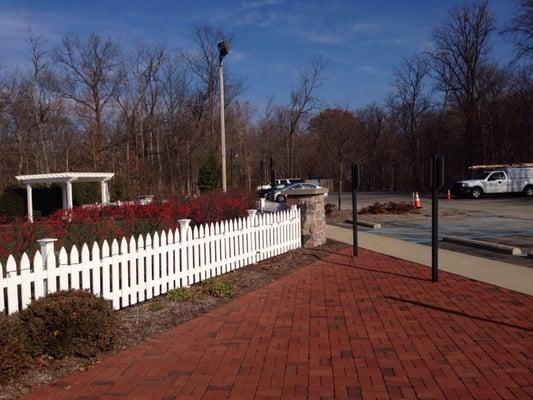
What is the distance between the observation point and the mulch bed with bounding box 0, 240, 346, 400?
442cm

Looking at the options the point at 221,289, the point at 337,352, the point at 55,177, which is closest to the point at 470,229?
the point at 221,289

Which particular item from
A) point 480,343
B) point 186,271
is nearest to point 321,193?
point 186,271

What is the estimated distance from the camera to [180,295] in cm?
710

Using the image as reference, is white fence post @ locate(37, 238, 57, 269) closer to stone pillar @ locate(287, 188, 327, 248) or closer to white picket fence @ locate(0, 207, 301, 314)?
white picket fence @ locate(0, 207, 301, 314)

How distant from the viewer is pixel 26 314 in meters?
4.78

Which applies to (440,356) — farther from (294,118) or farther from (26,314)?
(294,118)

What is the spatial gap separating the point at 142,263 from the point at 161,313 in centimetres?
75

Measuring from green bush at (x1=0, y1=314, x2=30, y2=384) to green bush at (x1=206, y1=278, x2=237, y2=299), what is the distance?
10.5ft

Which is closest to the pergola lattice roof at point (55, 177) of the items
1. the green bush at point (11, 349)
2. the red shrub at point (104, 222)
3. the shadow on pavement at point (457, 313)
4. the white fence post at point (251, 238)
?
the red shrub at point (104, 222)

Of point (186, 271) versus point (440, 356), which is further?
point (186, 271)

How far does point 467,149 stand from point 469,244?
44.9 m

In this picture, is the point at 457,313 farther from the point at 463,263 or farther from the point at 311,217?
the point at 311,217

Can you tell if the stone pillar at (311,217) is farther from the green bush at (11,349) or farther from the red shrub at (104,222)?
the green bush at (11,349)

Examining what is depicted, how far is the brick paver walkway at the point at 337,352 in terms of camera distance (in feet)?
13.4
